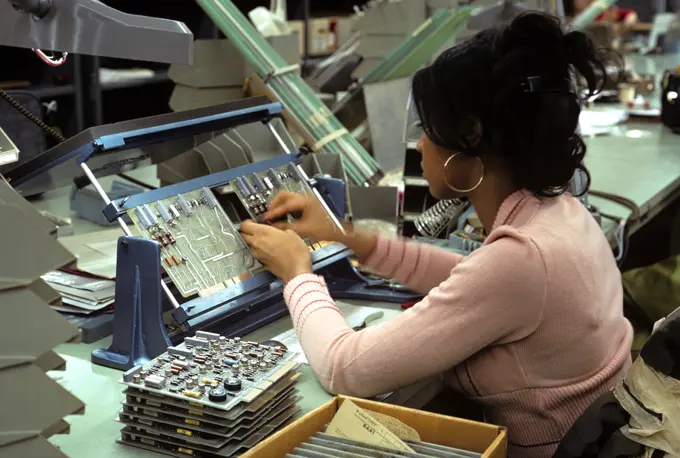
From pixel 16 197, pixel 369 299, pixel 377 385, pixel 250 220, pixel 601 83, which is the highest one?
pixel 16 197

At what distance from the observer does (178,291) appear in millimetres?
1494

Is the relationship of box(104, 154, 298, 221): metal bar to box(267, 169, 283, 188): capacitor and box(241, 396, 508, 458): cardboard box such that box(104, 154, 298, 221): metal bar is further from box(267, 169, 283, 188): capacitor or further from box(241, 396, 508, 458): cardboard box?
box(241, 396, 508, 458): cardboard box

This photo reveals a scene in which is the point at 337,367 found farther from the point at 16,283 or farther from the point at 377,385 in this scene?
the point at 16,283

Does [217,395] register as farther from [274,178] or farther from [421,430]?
[274,178]

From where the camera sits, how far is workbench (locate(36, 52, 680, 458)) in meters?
1.22

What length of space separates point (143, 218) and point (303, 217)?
359 millimetres

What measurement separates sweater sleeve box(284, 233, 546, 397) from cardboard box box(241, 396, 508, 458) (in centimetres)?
7

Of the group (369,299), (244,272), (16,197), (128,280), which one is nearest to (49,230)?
(16,197)

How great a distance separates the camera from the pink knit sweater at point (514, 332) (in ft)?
4.16

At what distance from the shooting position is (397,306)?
178 cm

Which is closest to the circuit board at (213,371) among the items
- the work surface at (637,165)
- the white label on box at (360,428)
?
the white label on box at (360,428)

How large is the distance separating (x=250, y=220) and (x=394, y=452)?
636mm

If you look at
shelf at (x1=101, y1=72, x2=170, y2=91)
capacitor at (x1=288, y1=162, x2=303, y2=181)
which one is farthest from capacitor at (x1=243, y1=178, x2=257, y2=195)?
shelf at (x1=101, y1=72, x2=170, y2=91)

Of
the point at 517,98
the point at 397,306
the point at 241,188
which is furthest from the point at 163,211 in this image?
the point at 517,98
